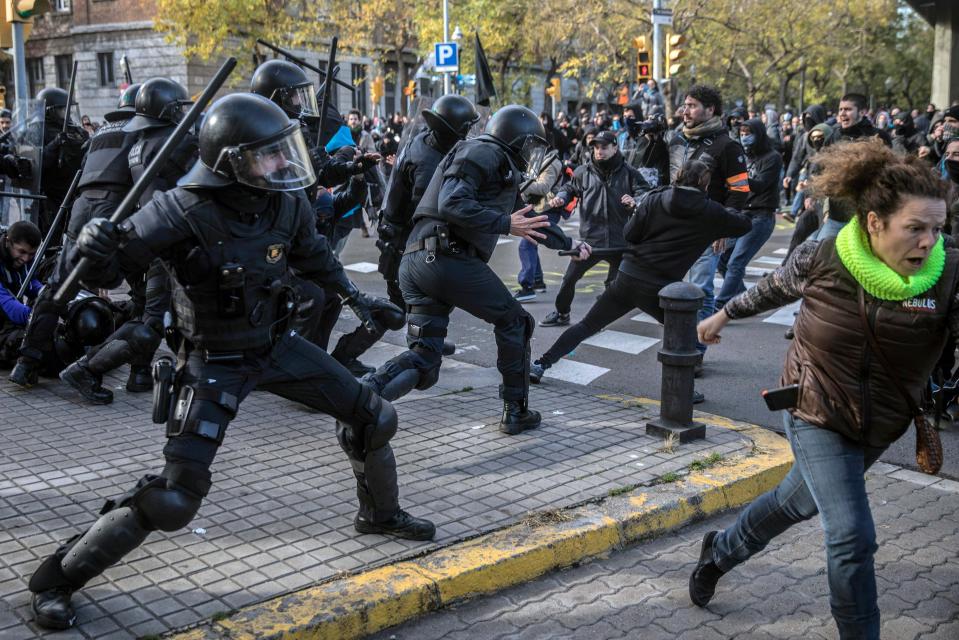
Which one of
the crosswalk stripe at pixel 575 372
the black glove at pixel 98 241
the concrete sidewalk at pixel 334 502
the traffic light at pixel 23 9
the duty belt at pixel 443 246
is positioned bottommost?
the crosswalk stripe at pixel 575 372

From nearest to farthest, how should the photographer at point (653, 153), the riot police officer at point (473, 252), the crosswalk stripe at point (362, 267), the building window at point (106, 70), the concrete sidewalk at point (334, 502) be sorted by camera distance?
1. the concrete sidewalk at point (334, 502)
2. the riot police officer at point (473, 252)
3. the photographer at point (653, 153)
4. the crosswalk stripe at point (362, 267)
5. the building window at point (106, 70)

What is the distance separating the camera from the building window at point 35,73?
4253cm

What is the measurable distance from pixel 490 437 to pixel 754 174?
5755 mm

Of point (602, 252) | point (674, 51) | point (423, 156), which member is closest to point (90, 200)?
point (423, 156)

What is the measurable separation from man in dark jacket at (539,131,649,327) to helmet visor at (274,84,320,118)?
2.82 metres

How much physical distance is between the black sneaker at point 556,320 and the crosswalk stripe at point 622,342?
1.35 feet

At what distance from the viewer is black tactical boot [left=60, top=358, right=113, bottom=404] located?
609 cm

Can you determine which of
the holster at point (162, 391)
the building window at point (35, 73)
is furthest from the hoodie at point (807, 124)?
the building window at point (35, 73)

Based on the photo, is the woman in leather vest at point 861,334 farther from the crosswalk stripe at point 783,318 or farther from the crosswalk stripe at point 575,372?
the crosswalk stripe at point 783,318

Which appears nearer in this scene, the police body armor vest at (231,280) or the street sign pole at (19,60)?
the police body armor vest at (231,280)

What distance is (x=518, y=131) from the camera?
17.4 feet

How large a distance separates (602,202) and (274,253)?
5688 millimetres

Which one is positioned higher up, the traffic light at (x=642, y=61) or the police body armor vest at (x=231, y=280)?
the traffic light at (x=642, y=61)

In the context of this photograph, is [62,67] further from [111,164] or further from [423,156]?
[423,156]
